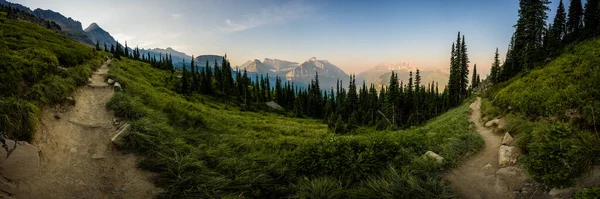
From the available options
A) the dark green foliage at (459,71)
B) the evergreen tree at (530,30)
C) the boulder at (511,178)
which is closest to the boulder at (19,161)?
the boulder at (511,178)

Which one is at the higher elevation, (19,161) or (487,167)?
(19,161)

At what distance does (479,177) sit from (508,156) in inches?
66.4

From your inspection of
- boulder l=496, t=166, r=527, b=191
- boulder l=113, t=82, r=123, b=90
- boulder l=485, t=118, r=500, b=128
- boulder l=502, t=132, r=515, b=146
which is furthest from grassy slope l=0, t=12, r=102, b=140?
boulder l=485, t=118, r=500, b=128

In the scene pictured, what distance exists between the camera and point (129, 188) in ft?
26.3

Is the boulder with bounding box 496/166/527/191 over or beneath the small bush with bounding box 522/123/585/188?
beneath

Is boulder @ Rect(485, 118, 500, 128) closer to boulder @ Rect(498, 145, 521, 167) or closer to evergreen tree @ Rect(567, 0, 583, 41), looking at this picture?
boulder @ Rect(498, 145, 521, 167)

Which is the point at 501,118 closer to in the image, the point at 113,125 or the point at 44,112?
the point at 113,125

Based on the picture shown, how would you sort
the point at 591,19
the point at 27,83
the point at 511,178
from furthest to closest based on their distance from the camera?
the point at 591,19, the point at 27,83, the point at 511,178

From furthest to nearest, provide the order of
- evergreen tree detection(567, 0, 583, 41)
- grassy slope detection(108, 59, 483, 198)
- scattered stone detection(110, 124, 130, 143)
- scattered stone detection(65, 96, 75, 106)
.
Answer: evergreen tree detection(567, 0, 583, 41) < scattered stone detection(65, 96, 75, 106) < scattered stone detection(110, 124, 130, 143) < grassy slope detection(108, 59, 483, 198)

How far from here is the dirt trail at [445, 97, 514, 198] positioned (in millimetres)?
8914

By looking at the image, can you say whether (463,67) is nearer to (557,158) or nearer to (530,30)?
Answer: (530,30)

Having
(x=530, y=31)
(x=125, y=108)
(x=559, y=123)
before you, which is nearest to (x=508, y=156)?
(x=559, y=123)

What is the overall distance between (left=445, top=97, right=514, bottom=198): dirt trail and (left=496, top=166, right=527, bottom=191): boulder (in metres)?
0.19

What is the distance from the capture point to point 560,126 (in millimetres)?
8531
